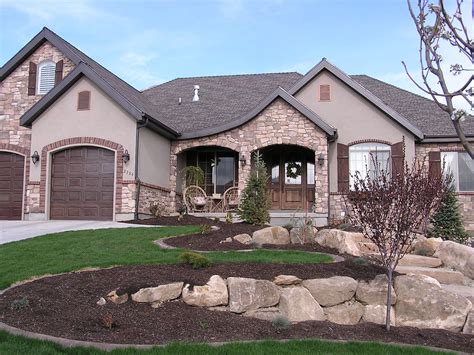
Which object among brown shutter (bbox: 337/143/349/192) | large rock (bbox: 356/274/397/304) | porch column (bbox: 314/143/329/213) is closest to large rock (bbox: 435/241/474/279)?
large rock (bbox: 356/274/397/304)

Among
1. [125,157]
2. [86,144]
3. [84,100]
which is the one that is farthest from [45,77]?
[125,157]

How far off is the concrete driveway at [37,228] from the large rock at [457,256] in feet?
24.6

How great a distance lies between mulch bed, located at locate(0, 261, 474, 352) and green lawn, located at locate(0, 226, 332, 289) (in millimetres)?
848

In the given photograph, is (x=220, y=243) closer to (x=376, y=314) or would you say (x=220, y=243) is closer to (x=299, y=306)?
(x=299, y=306)

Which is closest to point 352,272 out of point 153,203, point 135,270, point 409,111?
point 135,270

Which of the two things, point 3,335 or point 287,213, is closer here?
point 3,335

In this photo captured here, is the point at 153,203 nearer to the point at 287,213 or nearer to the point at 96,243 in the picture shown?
the point at 287,213

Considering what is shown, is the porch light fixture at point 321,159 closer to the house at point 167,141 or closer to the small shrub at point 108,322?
the house at point 167,141

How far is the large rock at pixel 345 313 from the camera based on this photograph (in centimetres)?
635

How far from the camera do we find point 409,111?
18234 millimetres

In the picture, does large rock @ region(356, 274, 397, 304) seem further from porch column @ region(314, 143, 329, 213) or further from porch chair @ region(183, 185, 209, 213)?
porch chair @ region(183, 185, 209, 213)

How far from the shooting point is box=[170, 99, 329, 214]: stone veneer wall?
51.8ft

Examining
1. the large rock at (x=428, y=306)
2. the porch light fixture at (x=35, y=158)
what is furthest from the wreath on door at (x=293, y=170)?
the large rock at (x=428, y=306)

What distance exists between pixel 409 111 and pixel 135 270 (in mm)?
14243
